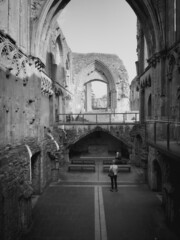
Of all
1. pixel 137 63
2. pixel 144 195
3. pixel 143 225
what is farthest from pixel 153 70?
pixel 143 225

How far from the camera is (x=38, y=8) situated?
9.57m

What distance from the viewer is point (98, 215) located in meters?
7.57

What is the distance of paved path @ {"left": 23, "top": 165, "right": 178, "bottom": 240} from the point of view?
6383 millimetres

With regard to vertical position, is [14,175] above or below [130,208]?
above

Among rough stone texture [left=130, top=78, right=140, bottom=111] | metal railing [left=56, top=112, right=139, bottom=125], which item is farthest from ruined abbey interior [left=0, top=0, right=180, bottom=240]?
rough stone texture [left=130, top=78, right=140, bottom=111]

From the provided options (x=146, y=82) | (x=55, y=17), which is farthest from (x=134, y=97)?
(x=55, y=17)

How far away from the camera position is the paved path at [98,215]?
6383 mm

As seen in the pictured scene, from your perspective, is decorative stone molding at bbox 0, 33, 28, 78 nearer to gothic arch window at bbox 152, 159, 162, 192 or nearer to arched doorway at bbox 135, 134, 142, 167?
gothic arch window at bbox 152, 159, 162, 192

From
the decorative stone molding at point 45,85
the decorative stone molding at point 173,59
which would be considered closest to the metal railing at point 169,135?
the decorative stone molding at point 173,59

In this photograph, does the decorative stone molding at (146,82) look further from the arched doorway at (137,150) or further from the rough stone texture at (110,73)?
the rough stone texture at (110,73)

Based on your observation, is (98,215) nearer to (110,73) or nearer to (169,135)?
(169,135)

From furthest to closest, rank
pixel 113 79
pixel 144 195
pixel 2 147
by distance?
pixel 113 79 → pixel 144 195 → pixel 2 147

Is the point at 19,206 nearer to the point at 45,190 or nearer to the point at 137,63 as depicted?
the point at 45,190

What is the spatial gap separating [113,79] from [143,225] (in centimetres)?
2247
